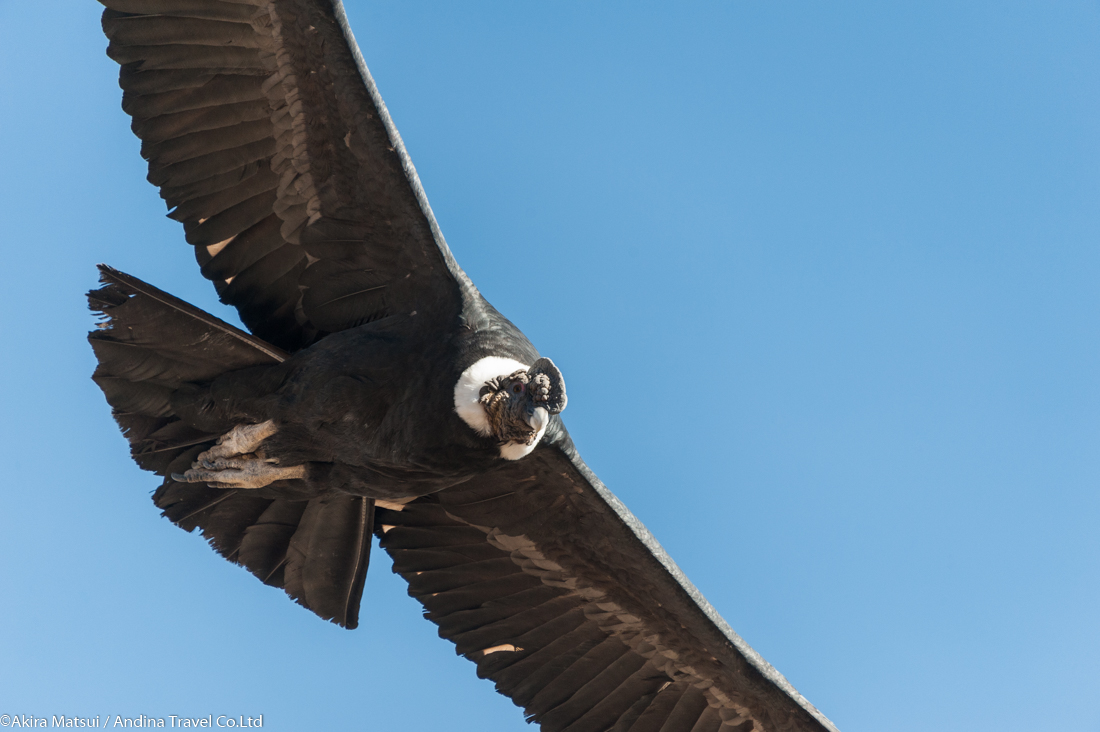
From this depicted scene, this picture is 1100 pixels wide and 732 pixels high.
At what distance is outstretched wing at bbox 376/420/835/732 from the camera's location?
8289mm

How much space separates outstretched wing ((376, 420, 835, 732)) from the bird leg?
1.26m

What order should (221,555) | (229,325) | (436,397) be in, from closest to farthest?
(436,397) < (229,325) < (221,555)

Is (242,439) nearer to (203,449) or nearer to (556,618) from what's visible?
(203,449)

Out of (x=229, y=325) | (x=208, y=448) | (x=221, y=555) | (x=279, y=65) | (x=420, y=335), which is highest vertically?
(x=279, y=65)

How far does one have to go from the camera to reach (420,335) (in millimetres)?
7273

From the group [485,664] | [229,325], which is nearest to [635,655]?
[485,664]

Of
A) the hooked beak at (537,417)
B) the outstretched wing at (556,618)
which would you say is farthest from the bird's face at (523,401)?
the outstretched wing at (556,618)

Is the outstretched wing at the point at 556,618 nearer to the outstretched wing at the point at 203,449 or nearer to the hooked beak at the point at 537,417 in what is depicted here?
the outstretched wing at the point at 203,449

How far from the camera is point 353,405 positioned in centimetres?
704

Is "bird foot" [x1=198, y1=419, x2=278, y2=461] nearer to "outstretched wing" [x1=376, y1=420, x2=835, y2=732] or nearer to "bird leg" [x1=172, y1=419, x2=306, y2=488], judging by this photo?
"bird leg" [x1=172, y1=419, x2=306, y2=488]

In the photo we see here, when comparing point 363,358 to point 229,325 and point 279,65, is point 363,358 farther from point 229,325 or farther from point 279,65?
point 279,65

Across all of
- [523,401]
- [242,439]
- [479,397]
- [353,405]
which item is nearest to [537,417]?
[523,401]

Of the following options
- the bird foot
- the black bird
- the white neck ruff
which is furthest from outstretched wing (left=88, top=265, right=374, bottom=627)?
the white neck ruff

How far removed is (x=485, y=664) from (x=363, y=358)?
274cm
